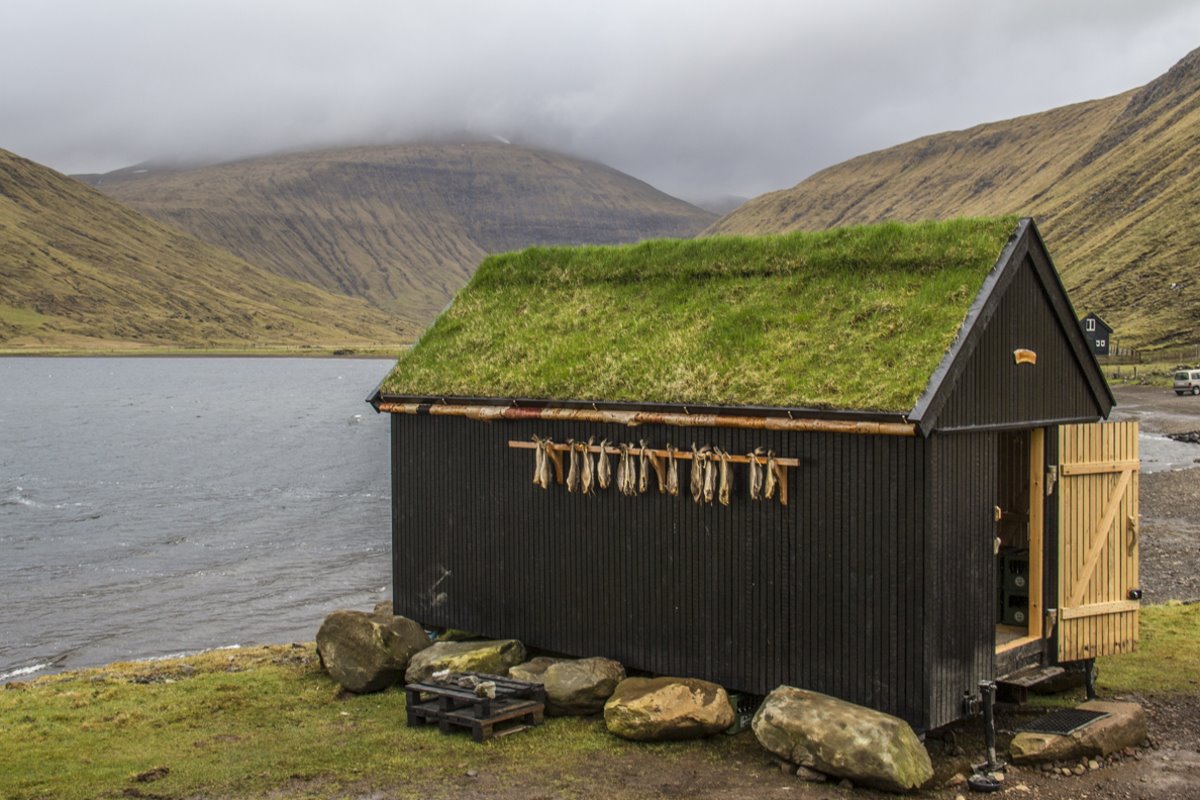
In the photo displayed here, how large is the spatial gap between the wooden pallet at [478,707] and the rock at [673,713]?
118cm

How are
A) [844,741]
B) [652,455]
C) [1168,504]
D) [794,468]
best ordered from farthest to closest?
[1168,504] → [652,455] → [794,468] → [844,741]

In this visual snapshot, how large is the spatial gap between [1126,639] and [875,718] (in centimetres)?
548

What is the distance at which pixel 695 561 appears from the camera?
15.3m

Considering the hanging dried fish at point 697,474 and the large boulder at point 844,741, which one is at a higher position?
the hanging dried fish at point 697,474

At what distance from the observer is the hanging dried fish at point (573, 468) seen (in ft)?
53.5

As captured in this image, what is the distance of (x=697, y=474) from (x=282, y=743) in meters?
6.57

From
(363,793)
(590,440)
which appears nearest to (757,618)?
(590,440)

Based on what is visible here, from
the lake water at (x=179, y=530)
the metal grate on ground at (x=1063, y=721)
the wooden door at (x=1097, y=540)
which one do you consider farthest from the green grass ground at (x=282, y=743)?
the lake water at (x=179, y=530)

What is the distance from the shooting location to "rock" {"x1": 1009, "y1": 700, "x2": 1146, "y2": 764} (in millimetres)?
13570

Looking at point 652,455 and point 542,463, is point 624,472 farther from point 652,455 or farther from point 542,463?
point 542,463

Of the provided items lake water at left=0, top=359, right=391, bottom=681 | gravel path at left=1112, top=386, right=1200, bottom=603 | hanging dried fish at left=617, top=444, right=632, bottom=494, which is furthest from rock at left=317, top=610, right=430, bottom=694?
gravel path at left=1112, top=386, right=1200, bottom=603

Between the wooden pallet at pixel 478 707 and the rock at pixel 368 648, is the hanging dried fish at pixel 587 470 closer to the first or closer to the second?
the wooden pallet at pixel 478 707

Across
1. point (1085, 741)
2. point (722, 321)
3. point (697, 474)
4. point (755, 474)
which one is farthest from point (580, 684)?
point (1085, 741)

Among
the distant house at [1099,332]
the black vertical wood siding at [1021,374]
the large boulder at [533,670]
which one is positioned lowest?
the large boulder at [533,670]
